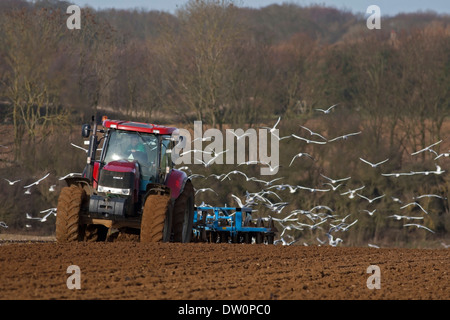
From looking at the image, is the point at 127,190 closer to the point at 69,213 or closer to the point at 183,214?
the point at 69,213

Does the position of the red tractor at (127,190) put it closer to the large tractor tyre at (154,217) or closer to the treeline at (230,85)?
the large tractor tyre at (154,217)

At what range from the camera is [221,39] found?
1369 inches

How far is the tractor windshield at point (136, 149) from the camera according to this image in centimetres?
1330

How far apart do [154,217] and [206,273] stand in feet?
10.1

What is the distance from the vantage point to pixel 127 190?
41.2 feet

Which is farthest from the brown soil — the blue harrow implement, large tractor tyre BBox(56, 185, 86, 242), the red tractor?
the blue harrow implement

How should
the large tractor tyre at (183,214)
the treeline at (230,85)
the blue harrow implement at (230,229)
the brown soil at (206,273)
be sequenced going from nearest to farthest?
1. the brown soil at (206,273)
2. the large tractor tyre at (183,214)
3. the blue harrow implement at (230,229)
4. the treeline at (230,85)

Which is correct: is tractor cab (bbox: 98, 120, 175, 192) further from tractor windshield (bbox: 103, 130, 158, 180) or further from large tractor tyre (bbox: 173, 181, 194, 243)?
large tractor tyre (bbox: 173, 181, 194, 243)

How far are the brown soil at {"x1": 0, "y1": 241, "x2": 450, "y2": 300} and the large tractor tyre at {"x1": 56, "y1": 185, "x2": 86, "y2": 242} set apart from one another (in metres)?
0.73

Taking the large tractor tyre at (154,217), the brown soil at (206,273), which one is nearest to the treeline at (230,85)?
the large tractor tyre at (154,217)

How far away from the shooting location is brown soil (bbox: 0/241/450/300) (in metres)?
7.77

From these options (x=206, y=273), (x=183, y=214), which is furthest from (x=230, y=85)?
(x=206, y=273)

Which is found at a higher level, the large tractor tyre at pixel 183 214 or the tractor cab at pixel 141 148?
the tractor cab at pixel 141 148

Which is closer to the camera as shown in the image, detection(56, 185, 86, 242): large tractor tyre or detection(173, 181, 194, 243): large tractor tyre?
detection(56, 185, 86, 242): large tractor tyre
